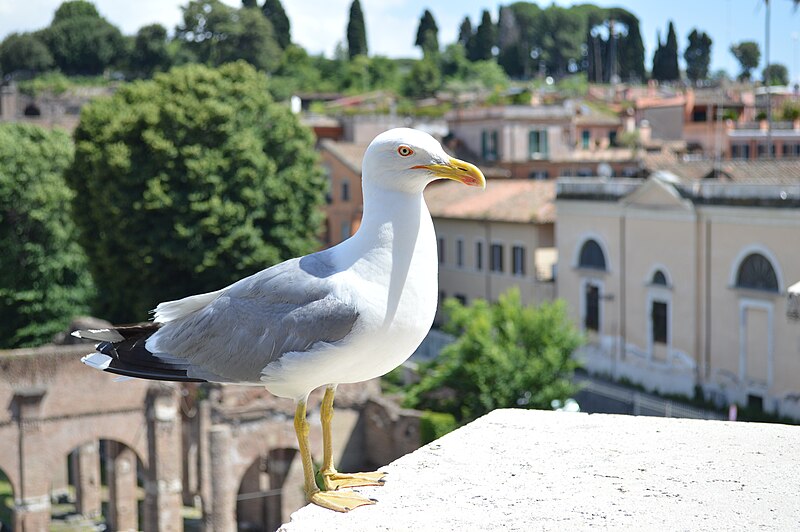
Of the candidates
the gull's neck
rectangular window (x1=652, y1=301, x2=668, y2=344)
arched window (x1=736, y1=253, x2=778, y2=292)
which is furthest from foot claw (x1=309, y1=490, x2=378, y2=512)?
rectangular window (x1=652, y1=301, x2=668, y2=344)

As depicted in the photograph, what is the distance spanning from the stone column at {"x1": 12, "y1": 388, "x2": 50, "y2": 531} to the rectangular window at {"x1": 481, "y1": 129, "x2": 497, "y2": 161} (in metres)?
25.7

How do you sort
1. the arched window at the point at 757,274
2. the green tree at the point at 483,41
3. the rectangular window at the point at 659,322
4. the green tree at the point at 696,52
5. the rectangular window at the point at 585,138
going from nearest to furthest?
the arched window at the point at 757,274, the rectangular window at the point at 659,322, the rectangular window at the point at 585,138, the green tree at the point at 696,52, the green tree at the point at 483,41

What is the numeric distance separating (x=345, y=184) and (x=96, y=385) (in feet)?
61.9

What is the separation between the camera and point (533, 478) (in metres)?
5.55

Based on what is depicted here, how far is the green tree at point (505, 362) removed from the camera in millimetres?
24875

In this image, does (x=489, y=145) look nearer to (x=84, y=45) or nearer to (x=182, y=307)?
(x=182, y=307)

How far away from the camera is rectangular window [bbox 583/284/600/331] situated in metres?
31.8

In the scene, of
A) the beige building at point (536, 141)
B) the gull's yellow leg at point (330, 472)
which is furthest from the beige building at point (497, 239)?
the gull's yellow leg at point (330, 472)

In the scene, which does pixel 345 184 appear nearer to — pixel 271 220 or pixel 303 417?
pixel 271 220

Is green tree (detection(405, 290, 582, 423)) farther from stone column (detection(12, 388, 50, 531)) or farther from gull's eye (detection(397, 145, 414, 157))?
gull's eye (detection(397, 145, 414, 157))

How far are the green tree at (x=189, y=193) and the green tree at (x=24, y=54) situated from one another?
2154 inches

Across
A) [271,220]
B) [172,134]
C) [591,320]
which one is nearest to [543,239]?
[591,320]

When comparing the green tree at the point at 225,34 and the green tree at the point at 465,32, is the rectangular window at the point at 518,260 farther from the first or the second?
the green tree at the point at 465,32

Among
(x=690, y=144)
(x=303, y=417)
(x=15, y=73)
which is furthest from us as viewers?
(x=15, y=73)
